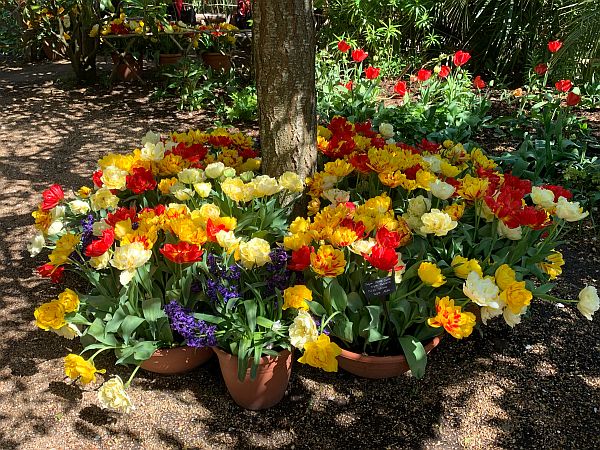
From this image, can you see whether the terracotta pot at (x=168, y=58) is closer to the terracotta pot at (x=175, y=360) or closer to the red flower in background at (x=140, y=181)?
the red flower in background at (x=140, y=181)

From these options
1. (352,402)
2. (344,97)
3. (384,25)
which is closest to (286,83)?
(352,402)

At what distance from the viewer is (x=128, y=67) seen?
6910 mm

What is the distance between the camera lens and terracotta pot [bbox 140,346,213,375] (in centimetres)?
221

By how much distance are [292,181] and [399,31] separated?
4.66 m

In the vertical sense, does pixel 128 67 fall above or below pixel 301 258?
below

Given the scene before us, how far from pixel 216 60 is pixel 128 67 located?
1085 mm

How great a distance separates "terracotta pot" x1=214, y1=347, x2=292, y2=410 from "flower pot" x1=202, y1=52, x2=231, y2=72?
5.62 meters

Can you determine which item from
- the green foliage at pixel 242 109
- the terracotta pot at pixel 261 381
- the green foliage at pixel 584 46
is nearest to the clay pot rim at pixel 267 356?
the terracotta pot at pixel 261 381

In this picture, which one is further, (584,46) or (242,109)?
(242,109)

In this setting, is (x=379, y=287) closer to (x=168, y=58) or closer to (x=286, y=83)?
(x=286, y=83)

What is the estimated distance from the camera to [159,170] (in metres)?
2.75

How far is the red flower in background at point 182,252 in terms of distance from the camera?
6.37 ft

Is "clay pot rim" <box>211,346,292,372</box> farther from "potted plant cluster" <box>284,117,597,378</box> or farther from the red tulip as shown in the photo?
the red tulip

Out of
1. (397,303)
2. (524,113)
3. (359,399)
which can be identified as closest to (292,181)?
(397,303)
